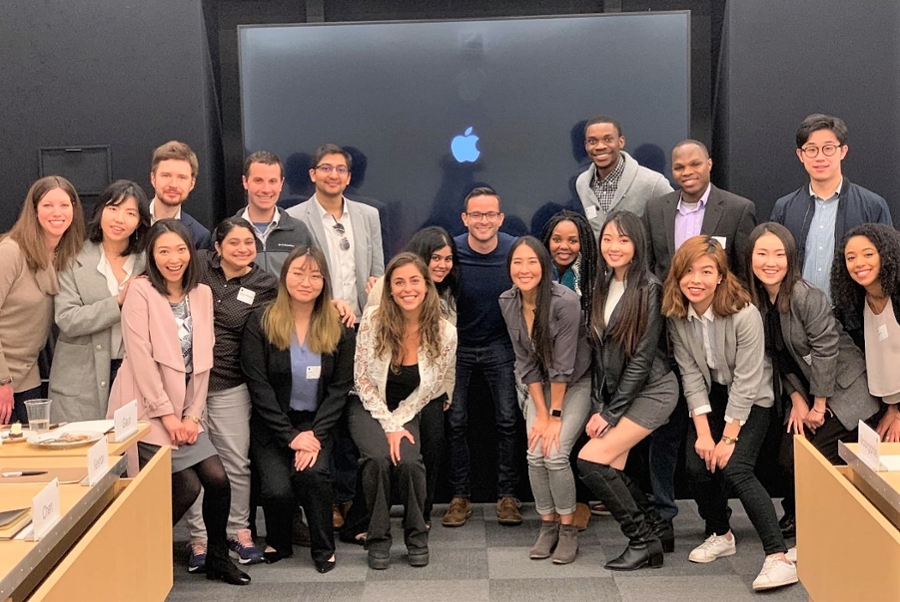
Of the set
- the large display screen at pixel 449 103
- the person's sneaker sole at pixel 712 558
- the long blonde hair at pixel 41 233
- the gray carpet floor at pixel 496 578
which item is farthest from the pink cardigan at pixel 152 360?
the person's sneaker sole at pixel 712 558

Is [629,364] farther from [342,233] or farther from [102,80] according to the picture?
[102,80]

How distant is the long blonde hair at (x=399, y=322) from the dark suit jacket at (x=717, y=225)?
1028 millimetres

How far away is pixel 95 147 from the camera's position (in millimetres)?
4906

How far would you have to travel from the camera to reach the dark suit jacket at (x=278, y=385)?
3.75m

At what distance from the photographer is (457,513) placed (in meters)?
4.31

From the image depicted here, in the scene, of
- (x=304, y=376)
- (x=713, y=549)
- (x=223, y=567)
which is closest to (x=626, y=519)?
(x=713, y=549)

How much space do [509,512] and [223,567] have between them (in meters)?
1.31

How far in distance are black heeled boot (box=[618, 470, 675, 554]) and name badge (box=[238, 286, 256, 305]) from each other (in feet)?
5.51

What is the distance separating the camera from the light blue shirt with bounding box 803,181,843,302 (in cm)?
399

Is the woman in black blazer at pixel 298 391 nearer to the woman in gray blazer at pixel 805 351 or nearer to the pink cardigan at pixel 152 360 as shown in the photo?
the pink cardigan at pixel 152 360

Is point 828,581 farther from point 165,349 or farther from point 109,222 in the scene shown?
point 109,222

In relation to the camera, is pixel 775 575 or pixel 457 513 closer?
pixel 775 575

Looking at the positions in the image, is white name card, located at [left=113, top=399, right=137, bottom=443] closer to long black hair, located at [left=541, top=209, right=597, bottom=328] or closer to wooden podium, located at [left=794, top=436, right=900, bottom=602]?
long black hair, located at [left=541, top=209, right=597, bottom=328]

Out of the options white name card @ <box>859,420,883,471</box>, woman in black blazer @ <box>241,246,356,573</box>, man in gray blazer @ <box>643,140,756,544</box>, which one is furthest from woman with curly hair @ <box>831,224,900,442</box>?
woman in black blazer @ <box>241,246,356,573</box>
